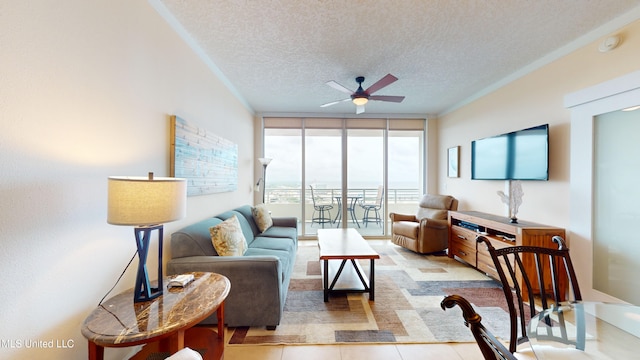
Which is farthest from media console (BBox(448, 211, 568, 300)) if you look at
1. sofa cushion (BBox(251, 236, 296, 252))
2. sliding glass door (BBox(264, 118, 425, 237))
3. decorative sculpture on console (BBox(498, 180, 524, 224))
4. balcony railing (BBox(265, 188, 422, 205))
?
sofa cushion (BBox(251, 236, 296, 252))

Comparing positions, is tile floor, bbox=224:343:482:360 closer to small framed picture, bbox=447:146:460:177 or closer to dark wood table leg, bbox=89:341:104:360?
dark wood table leg, bbox=89:341:104:360

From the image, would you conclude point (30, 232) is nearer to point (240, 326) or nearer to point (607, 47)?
point (240, 326)

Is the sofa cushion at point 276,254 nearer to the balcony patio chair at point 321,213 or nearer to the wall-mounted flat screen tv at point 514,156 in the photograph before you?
the balcony patio chair at point 321,213

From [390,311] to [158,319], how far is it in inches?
76.0

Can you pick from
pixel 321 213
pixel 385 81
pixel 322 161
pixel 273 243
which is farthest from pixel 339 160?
pixel 273 243

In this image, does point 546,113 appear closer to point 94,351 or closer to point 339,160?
point 339,160

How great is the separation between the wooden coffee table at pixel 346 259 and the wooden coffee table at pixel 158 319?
1.16 metres

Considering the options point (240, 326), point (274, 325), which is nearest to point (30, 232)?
point (240, 326)

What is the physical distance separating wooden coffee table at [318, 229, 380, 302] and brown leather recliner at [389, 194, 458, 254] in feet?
3.97

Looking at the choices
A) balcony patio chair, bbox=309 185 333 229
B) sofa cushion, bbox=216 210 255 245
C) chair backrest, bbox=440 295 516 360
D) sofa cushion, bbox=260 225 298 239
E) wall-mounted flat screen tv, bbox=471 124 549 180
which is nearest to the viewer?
chair backrest, bbox=440 295 516 360

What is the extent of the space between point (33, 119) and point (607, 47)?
401cm

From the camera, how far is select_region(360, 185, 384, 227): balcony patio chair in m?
5.25

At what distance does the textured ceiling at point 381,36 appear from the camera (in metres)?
1.88

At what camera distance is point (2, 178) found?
93 centimetres
